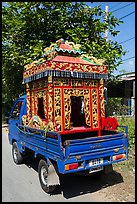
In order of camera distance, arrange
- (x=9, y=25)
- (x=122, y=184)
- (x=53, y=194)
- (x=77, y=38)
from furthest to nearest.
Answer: (x=9, y=25), (x=77, y=38), (x=122, y=184), (x=53, y=194)

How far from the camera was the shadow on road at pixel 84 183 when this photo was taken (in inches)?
171

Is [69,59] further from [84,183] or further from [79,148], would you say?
[84,183]

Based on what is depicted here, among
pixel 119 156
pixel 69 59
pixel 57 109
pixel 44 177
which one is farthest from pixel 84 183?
pixel 69 59

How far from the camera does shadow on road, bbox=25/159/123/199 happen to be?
435 centimetres

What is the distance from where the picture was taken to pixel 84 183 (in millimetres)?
4789

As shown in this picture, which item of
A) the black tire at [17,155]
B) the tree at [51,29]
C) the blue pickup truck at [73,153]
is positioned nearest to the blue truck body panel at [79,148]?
the blue pickup truck at [73,153]

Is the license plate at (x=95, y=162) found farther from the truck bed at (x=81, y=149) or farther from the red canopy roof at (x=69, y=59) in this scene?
the red canopy roof at (x=69, y=59)

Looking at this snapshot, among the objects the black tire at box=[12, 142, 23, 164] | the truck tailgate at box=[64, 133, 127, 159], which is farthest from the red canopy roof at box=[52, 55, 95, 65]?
the black tire at box=[12, 142, 23, 164]

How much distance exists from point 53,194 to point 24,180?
104 centimetres

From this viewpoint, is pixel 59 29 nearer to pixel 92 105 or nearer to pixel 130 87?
pixel 92 105

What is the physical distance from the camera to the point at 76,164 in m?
3.86

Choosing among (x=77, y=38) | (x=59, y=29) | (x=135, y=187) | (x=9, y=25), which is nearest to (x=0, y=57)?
(x=9, y=25)

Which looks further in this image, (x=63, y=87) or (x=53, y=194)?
(x=63, y=87)

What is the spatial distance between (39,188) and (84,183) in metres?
0.95
